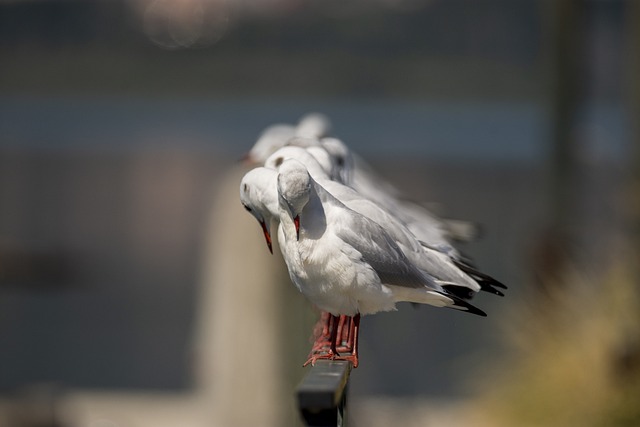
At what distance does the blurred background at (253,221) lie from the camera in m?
4.91

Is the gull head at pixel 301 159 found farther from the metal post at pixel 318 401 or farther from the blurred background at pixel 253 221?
the blurred background at pixel 253 221

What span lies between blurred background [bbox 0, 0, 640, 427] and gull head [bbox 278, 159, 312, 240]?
1204mm

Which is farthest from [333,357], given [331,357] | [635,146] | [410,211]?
[635,146]

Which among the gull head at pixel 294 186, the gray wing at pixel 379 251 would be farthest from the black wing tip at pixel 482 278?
the gull head at pixel 294 186

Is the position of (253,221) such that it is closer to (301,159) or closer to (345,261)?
(301,159)

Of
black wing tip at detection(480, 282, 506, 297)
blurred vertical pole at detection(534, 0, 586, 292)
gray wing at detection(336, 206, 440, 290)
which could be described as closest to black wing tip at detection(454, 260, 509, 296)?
black wing tip at detection(480, 282, 506, 297)

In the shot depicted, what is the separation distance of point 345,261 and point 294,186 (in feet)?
0.53

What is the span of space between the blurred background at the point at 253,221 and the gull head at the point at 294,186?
1204mm

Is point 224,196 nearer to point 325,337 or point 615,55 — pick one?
point 325,337

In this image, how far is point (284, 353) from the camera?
190 inches

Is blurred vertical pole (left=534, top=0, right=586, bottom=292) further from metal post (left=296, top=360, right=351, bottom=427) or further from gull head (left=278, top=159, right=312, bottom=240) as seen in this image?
metal post (left=296, top=360, right=351, bottom=427)

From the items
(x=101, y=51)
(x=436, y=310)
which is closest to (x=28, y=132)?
(x=101, y=51)

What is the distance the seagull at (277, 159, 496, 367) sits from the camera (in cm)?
179

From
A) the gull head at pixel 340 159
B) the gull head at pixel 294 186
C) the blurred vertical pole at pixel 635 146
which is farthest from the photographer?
the blurred vertical pole at pixel 635 146
